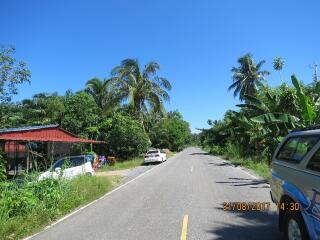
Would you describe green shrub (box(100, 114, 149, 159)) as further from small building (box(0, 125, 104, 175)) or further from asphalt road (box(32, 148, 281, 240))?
asphalt road (box(32, 148, 281, 240))

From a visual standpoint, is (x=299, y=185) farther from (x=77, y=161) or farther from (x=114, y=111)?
(x=114, y=111)

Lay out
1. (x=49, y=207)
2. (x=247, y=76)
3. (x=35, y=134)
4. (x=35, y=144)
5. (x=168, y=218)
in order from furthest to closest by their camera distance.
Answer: (x=247, y=76) → (x=35, y=144) → (x=35, y=134) → (x=49, y=207) → (x=168, y=218)

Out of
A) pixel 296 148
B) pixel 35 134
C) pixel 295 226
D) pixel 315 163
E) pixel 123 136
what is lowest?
pixel 295 226

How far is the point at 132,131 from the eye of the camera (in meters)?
39.5

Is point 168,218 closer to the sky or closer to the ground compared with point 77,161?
closer to the ground

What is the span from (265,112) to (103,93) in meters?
28.0

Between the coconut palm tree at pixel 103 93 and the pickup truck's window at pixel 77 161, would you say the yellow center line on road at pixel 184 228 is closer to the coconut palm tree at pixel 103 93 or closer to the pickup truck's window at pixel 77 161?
the pickup truck's window at pixel 77 161

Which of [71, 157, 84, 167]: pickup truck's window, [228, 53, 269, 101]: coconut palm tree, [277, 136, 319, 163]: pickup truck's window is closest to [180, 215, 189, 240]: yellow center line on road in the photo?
[277, 136, 319, 163]: pickup truck's window

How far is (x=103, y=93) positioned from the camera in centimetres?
4591

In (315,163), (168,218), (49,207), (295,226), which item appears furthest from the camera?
(49,207)

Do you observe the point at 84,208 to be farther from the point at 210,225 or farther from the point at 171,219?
the point at 210,225

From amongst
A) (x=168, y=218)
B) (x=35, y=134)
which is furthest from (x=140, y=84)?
(x=168, y=218)

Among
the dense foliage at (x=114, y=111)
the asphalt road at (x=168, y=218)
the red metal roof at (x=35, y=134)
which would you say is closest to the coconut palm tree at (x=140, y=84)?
the dense foliage at (x=114, y=111)

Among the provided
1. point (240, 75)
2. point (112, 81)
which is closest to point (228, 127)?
point (240, 75)
